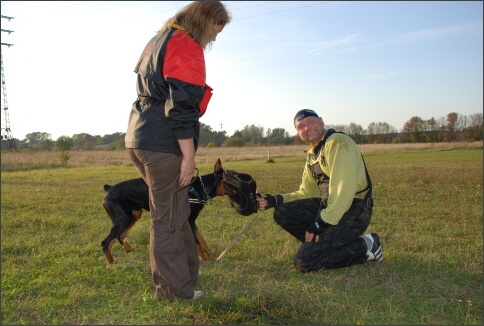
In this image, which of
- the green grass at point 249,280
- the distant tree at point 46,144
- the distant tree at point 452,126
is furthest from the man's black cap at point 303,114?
the distant tree at point 452,126

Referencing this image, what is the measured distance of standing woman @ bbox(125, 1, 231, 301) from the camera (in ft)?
9.05

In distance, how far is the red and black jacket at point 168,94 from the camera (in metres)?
2.73

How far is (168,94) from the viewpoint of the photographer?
2883 mm

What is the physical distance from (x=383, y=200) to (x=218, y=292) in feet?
21.6

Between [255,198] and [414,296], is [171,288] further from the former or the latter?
[414,296]

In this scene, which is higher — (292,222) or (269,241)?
(292,222)

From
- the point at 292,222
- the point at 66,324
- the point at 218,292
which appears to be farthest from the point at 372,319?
the point at 66,324

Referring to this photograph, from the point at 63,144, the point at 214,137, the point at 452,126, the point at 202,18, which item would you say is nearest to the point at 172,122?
the point at 202,18

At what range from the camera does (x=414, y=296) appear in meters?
3.38

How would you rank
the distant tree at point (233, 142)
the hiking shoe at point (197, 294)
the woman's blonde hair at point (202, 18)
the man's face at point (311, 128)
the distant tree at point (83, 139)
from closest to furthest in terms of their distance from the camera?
the woman's blonde hair at point (202, 18), the hiking shoe at point (197, 294), the man's face at point (311, 128), the distant tree at point (83, 139), the distant tree at point (233, 142)

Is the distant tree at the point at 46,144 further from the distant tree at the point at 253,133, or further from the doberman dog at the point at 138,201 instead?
the doberman dog at the point at 138,201

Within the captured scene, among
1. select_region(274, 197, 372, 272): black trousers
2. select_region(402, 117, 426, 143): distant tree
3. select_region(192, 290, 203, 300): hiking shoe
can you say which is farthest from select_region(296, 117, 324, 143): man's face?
select_region(402, 117, 426, 143): distant tree

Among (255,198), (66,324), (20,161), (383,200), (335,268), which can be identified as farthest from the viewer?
(20,161)

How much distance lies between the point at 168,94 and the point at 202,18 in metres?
0.60
